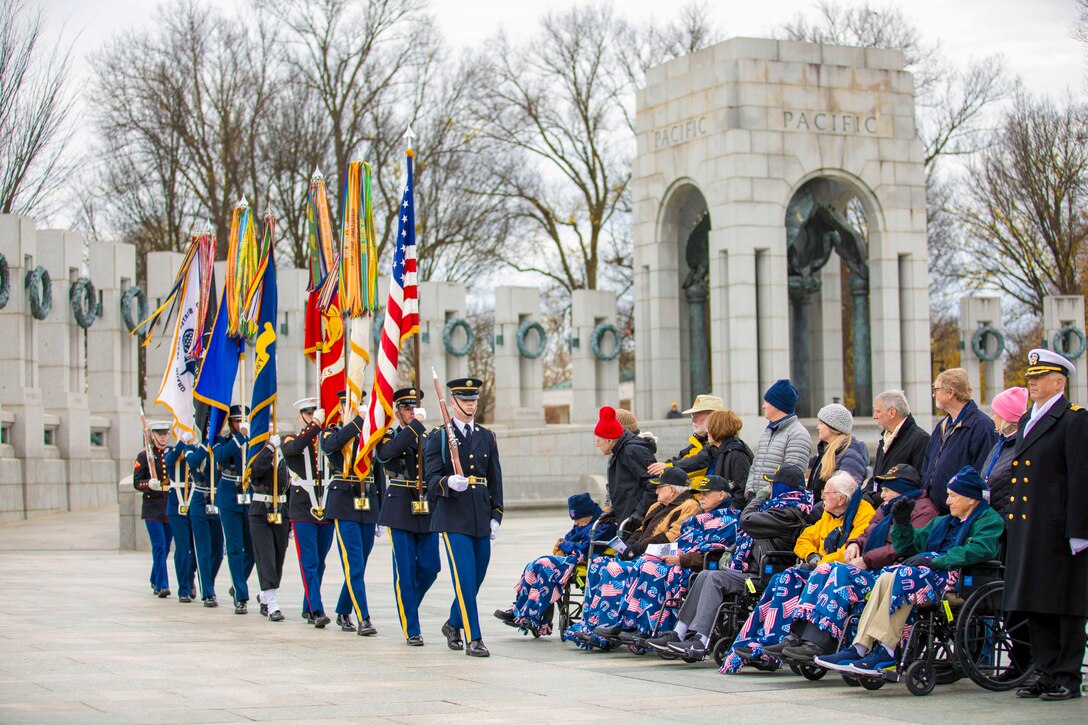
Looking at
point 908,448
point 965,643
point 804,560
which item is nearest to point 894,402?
point 908,448

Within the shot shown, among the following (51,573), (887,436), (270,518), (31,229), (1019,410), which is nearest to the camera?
(1019,410)

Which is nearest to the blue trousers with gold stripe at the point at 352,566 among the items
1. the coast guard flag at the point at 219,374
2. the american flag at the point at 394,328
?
the american flag at the point at 394,328

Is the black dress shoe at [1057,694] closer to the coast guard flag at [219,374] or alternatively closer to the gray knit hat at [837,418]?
the gray knit hat at [837,418]

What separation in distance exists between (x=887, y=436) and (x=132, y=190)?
3389 cm

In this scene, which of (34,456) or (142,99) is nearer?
(34,456)

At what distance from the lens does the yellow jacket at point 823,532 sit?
30.3 feet

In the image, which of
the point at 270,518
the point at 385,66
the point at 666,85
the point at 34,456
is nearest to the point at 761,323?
the point at 666,85

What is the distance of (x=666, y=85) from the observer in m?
27.0

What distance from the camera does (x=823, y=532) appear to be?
948 cm

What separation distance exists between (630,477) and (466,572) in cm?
138

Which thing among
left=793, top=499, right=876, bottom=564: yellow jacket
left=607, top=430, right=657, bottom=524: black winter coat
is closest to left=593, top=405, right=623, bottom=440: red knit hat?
left=607, top=430, right=657, bottom=524: black winter coat

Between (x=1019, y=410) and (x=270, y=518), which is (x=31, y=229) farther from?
Answer: (x=1019, y=410)

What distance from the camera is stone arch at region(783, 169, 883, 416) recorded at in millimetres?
26641

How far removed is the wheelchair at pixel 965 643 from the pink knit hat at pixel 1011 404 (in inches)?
37.1
